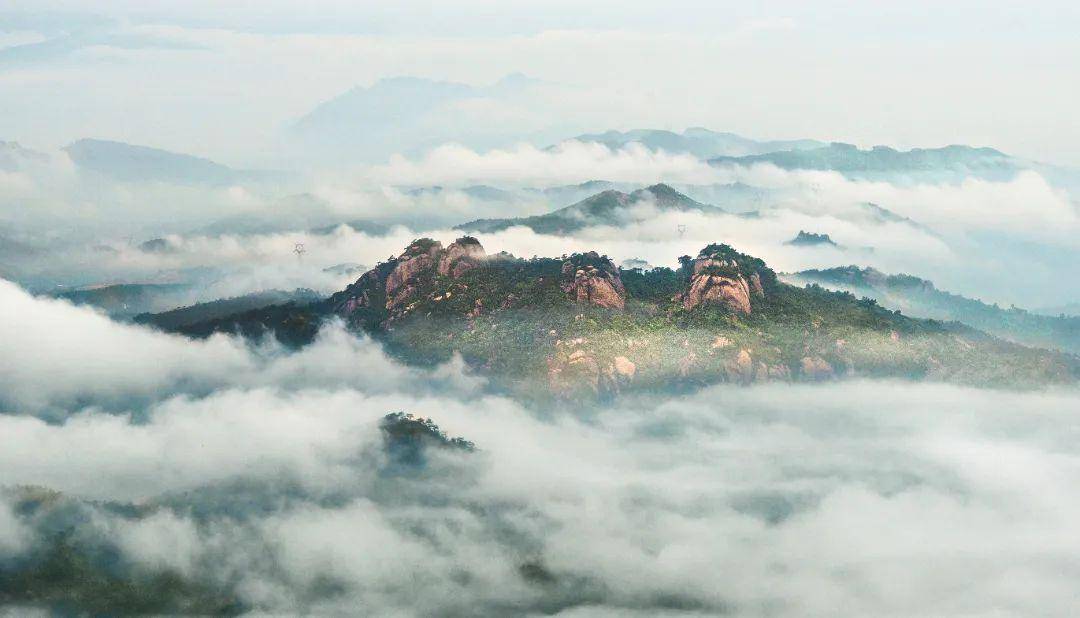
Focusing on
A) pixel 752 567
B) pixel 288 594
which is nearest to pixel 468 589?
pixel 288 594

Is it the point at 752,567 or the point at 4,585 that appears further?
the point at 752,567

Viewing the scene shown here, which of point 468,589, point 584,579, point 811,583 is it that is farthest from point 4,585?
point 811,583

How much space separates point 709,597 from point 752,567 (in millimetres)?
10551

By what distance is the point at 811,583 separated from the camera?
194 meters

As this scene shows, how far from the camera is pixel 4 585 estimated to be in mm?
182875

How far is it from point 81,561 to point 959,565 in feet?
470

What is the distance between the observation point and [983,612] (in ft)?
604

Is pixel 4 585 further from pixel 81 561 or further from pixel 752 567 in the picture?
pixel 752 567

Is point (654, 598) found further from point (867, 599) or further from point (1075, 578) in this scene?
point (1075, 578)

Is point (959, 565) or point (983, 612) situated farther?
point (959, 565)

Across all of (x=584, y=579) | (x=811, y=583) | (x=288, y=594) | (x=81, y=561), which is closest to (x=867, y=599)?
(x=811, y=583)

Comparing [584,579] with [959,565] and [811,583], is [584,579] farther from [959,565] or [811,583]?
[959,565]

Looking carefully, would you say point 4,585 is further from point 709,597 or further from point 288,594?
point 709,597

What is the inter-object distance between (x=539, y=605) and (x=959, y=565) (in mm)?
70565
